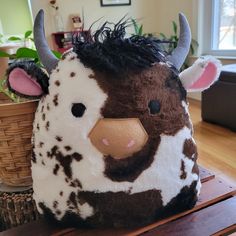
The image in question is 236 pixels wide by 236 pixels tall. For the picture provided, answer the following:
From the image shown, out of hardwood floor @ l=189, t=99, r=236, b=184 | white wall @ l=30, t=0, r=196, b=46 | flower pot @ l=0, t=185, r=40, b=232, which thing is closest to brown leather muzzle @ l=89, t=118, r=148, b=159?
flower pot @ l=0, t=185, r=40, b=232

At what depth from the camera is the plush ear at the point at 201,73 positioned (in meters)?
0.58

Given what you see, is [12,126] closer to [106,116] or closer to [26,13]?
[106,116]

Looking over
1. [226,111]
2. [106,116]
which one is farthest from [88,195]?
[226,111]

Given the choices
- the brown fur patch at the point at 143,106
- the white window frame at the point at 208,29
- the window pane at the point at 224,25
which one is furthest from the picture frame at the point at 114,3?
the brown fur patch at the point at 143,106

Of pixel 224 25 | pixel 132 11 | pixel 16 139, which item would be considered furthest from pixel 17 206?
pixel 132 11

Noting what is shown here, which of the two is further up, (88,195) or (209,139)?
(88,195)

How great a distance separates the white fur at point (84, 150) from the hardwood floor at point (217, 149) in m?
0.82

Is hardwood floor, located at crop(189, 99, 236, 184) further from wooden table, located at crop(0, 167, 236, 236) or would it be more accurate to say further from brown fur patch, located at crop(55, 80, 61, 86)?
brown fur patch, located at crop(55, 80, 61, 86)

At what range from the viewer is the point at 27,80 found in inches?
22.2


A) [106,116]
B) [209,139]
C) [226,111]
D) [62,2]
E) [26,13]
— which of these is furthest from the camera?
[26,13]

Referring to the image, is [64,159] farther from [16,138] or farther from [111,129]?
[16,138]

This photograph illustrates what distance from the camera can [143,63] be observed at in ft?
1.73

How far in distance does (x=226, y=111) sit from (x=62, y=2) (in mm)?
2167

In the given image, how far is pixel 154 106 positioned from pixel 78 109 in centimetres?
15
